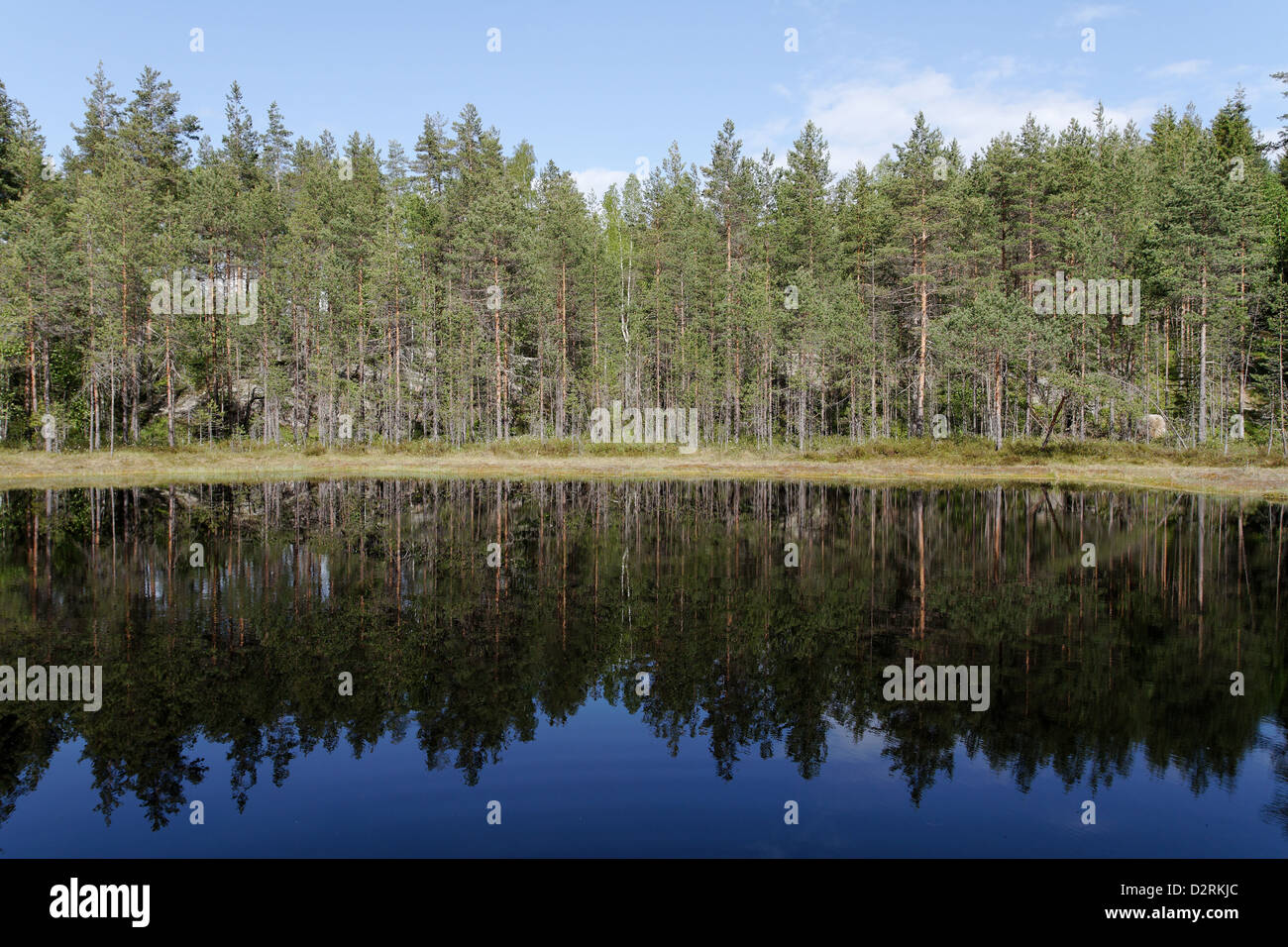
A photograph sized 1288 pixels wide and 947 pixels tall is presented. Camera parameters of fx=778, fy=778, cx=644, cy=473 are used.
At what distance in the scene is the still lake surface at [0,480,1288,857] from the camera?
311 inches

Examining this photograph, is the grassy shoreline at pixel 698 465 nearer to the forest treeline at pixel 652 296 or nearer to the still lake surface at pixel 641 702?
the forest treeline at pixel 652 296

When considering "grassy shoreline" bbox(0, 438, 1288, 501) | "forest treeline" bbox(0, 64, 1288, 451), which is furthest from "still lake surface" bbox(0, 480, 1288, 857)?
"forest treeline" bbox(0, 64, 1288, 451)

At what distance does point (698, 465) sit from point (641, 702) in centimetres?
4207

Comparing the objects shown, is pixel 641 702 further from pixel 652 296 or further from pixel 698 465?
pixel 652 296

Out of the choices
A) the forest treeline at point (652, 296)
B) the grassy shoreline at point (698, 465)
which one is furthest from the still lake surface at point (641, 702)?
the forest treeline at point (652, 296)

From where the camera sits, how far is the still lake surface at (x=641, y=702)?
7.89m

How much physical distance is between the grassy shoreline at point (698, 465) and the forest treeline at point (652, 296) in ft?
14.0

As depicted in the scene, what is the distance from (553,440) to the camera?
6109cm

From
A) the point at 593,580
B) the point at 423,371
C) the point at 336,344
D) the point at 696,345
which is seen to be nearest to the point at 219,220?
the point at 336,344

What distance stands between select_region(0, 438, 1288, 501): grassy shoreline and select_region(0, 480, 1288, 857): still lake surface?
2325 centimetres

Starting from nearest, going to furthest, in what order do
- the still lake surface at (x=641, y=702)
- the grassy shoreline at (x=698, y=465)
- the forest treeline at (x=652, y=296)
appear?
the still lake surface at (x=641, y=702) → the grassy shoreline at (x=698, y=465) → the forest treeline at (x=652, y=296)
